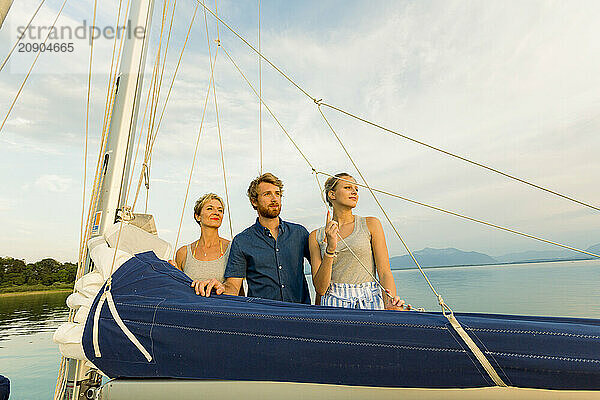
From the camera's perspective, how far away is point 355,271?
2.45m

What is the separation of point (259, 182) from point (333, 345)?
5.34ft

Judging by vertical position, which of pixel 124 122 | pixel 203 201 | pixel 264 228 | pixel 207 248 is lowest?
pixel 207 248

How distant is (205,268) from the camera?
2814mm

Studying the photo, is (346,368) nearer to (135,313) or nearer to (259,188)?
(135,313)

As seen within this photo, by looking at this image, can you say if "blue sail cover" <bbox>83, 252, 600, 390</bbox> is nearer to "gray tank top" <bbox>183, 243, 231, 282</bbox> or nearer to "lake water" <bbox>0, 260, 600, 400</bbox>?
"gray tank top" <bbox>183, 243, 231, 282</bbox>

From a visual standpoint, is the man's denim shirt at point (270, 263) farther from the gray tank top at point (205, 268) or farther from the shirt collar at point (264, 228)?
the gray tank top at point (205, 268)

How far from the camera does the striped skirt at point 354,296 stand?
234cm

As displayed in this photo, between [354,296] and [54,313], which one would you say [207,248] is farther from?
[54,313]

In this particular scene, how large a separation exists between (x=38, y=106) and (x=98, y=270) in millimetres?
10617

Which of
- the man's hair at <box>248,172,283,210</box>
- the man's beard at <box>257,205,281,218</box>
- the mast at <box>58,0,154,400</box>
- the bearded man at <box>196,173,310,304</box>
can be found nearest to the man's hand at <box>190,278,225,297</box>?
the bearded man at <box>196,173,310,304</box>

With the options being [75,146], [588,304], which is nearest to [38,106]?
[75,146]

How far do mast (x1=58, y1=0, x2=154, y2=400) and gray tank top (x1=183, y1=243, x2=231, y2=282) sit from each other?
678 mm

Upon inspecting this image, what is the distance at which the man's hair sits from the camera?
8.86ft

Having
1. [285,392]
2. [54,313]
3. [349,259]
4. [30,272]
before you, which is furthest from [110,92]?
[30,272]
